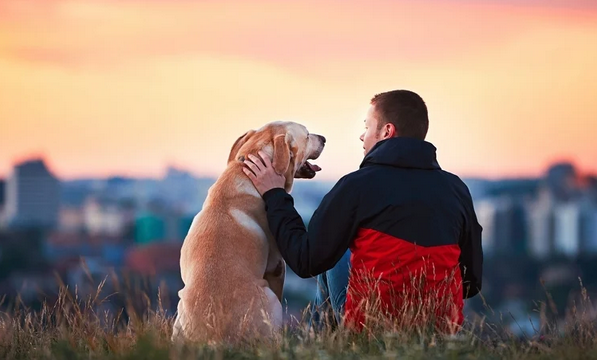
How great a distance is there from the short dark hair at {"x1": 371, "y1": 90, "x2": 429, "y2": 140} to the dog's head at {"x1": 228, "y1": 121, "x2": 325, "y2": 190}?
74cm

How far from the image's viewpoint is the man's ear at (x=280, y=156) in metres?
6.27

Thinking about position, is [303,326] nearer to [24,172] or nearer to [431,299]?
[431,299]

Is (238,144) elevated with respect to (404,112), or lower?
lower

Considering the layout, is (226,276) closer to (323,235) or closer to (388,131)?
(323,235)

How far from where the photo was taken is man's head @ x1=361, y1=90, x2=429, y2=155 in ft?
18.9

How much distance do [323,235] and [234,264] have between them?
56 centimetres

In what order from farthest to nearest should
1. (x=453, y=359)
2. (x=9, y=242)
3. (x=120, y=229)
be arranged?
(x=120, y=229), (x=9, y=242), (x=453, y=359)

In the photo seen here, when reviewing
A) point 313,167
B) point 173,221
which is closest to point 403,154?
point 313,167

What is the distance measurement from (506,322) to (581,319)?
1.35 feet

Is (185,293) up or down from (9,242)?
up

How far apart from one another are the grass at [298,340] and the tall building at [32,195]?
141145 millimetres

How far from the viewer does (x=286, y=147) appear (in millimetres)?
6316

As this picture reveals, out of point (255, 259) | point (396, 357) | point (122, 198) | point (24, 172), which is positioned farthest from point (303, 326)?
point (24, 172)

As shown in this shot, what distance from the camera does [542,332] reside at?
565cm
